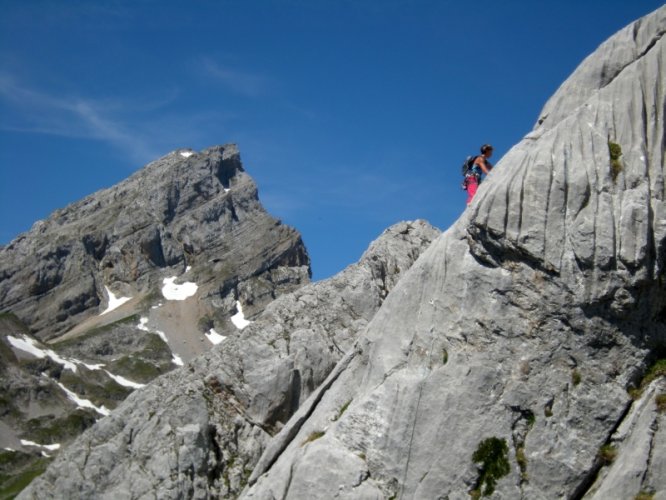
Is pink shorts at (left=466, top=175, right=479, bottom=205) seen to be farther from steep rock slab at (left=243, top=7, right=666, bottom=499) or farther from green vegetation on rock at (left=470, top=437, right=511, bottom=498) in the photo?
green vegetation on rock at (left=470, top=437, right=511, bottom=498)

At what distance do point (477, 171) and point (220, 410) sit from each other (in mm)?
16822

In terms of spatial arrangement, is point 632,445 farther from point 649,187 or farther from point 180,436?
point 180,436

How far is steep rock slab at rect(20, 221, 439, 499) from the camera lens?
3741 cm

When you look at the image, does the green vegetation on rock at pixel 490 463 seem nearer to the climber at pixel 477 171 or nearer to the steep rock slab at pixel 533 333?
the steep rock slab at pixel 533 333

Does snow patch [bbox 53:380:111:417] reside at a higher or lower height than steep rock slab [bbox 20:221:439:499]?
higher

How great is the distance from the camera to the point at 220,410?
129 ft

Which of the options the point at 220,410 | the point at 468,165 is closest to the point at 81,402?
the point at 220,410

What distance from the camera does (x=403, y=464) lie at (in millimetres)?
27109

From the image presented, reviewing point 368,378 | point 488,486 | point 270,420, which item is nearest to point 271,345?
point 270,420

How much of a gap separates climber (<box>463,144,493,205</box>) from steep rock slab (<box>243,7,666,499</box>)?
10.4 ft

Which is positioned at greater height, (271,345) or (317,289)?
(317,289)

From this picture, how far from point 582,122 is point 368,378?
1184 centimetres

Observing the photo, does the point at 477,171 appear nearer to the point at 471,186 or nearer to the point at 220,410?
the point at 471,186

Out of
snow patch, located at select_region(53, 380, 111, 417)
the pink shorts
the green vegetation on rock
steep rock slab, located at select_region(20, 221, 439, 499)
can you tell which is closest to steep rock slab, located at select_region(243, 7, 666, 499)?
the green vegetation on rock
